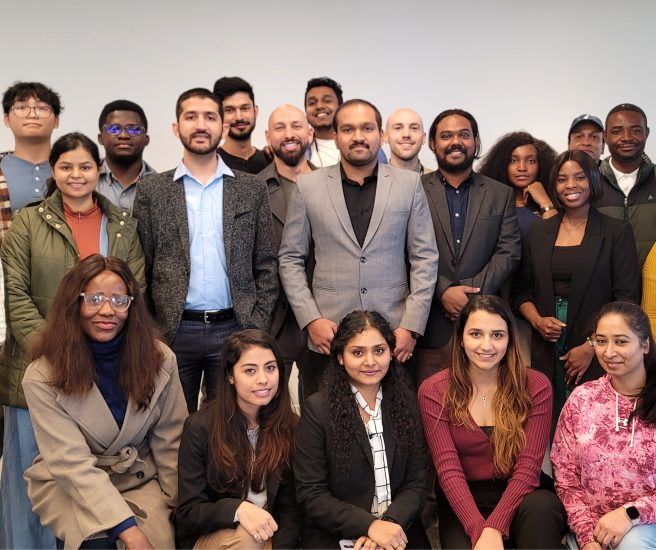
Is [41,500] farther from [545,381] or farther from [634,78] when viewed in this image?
[634,78]

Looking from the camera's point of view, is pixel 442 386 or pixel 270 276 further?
pixel 270 276

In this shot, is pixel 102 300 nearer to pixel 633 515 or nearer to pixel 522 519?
pixel 522 519

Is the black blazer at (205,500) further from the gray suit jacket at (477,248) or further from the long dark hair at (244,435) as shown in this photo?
the gray suit jacket at (477,248)

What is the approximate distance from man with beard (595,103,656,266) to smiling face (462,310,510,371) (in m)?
1.11

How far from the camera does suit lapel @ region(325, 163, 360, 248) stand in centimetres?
338

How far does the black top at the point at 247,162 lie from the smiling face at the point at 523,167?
4.11ft

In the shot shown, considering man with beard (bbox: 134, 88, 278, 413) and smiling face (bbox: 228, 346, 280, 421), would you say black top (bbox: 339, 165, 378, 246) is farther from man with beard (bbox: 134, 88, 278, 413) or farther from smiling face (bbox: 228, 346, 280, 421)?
smiling face (bbox: 228, 346, 280, 421)

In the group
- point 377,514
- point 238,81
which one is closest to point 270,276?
point 377,514

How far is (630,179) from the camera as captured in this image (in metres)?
4.00

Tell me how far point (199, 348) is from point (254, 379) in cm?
49

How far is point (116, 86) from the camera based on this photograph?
508 centimetres

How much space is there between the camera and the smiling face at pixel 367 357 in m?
2.89

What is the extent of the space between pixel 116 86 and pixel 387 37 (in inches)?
66.6

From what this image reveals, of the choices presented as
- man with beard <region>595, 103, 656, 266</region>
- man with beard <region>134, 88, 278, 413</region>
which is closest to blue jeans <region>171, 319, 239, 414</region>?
man with beard <region>134, 88, 278, 413</region>
